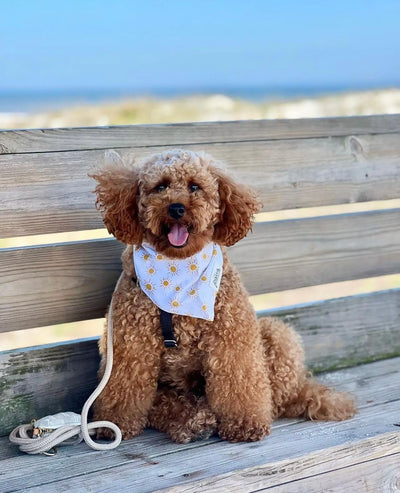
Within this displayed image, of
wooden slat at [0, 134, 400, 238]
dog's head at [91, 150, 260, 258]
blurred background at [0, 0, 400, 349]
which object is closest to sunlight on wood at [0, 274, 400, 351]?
blurred background at [0, 0, 400, 349]

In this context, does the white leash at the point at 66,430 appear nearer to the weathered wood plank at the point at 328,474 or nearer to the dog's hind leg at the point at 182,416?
the dog's hind leg at the point at 182,416

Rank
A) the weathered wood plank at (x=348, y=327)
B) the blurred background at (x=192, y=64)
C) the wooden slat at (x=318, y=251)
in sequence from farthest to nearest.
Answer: the blurred background at (x=192, y=64), the weathered wood plank at (x=348, y=327), the wooden slat at (x=318, y=251)

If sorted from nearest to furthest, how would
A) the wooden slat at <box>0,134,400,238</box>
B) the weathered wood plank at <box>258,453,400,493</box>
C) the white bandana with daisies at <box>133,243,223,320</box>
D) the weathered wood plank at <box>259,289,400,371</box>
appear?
1. the weathered wood plank at <box>258,453,400,493</box>
2. the white bandana with daisies at <box>133,243,223,320</box>
3. the wooden slat at <box>0,134,400,238</box>
4. the weathered wood plank at <box>259,289,400,371</box>

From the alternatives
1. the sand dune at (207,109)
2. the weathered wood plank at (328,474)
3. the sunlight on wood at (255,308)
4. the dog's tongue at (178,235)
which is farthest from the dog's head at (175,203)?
the sand dune at (207,109)

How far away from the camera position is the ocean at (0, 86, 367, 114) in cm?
467

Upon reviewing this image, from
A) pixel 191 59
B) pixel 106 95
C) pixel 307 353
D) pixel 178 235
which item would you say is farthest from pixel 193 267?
pixel 106 95

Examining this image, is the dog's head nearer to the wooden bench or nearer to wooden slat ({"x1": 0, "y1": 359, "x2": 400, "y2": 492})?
the wooden bench

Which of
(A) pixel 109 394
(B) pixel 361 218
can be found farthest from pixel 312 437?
(B) pixel 361 218

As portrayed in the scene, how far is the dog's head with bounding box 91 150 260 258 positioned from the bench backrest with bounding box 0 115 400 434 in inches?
11.9

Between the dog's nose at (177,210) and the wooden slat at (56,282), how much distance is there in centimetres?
51

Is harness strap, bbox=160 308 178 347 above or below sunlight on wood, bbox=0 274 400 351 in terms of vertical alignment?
above

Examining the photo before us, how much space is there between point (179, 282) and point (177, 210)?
0.82ft

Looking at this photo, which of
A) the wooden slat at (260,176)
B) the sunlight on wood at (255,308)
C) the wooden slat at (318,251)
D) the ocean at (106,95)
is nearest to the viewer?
the wooden slat at (260,176)

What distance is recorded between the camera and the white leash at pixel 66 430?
6.05ft
